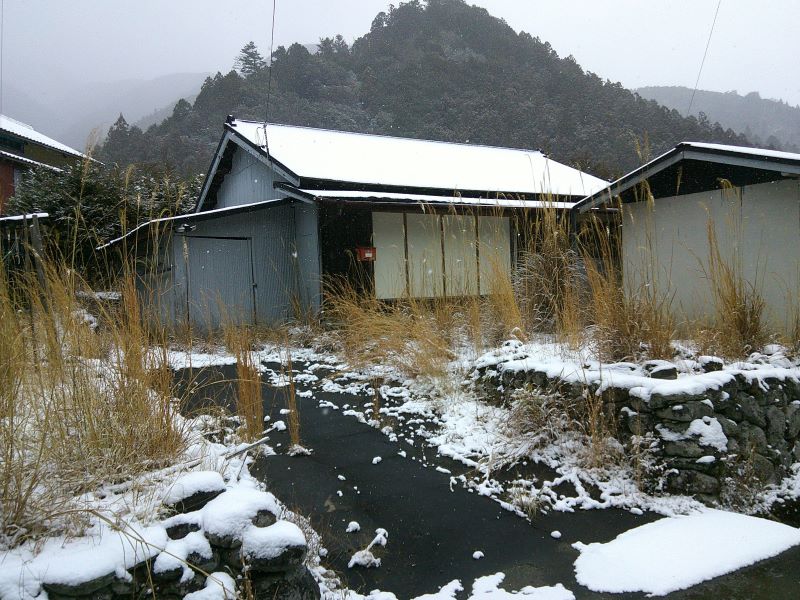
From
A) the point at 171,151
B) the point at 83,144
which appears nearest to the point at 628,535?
the point at 83,144

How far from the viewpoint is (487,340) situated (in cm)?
484

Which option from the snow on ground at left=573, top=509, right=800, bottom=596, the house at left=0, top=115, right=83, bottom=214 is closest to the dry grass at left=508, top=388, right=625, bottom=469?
the snow on ground at left=573, top=509, right=800, bottom=596

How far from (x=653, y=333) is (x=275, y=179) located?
7680 mm

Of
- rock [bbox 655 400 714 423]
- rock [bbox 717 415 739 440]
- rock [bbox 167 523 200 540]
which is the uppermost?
rock [bbox 167 523 200 540]

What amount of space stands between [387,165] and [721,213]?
20.6 feet

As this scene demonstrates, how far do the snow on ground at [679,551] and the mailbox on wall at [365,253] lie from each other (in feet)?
20.8

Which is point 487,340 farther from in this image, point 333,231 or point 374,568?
point 333,231

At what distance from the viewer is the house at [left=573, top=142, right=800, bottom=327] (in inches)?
213

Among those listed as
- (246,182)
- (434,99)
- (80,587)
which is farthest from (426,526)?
(434,99)

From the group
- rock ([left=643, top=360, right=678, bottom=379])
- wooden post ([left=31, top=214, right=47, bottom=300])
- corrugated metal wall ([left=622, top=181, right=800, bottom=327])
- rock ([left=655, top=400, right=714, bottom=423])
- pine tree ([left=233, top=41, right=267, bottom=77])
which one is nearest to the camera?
wooden post ([left=31, top=214, right=47, bottom=300])

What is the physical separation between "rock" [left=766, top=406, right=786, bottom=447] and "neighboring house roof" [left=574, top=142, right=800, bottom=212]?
86.3 inches

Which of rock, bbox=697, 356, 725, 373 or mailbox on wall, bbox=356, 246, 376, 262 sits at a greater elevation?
mailbox on wall, bbox=356, 246, 376, 262

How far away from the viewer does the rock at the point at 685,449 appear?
2826 mm

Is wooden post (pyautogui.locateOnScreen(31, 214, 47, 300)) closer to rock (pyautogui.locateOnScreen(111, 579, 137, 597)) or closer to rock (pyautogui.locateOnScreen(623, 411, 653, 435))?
rock (pyautogui.locateOnScreen(111, 579, 137, 597))
